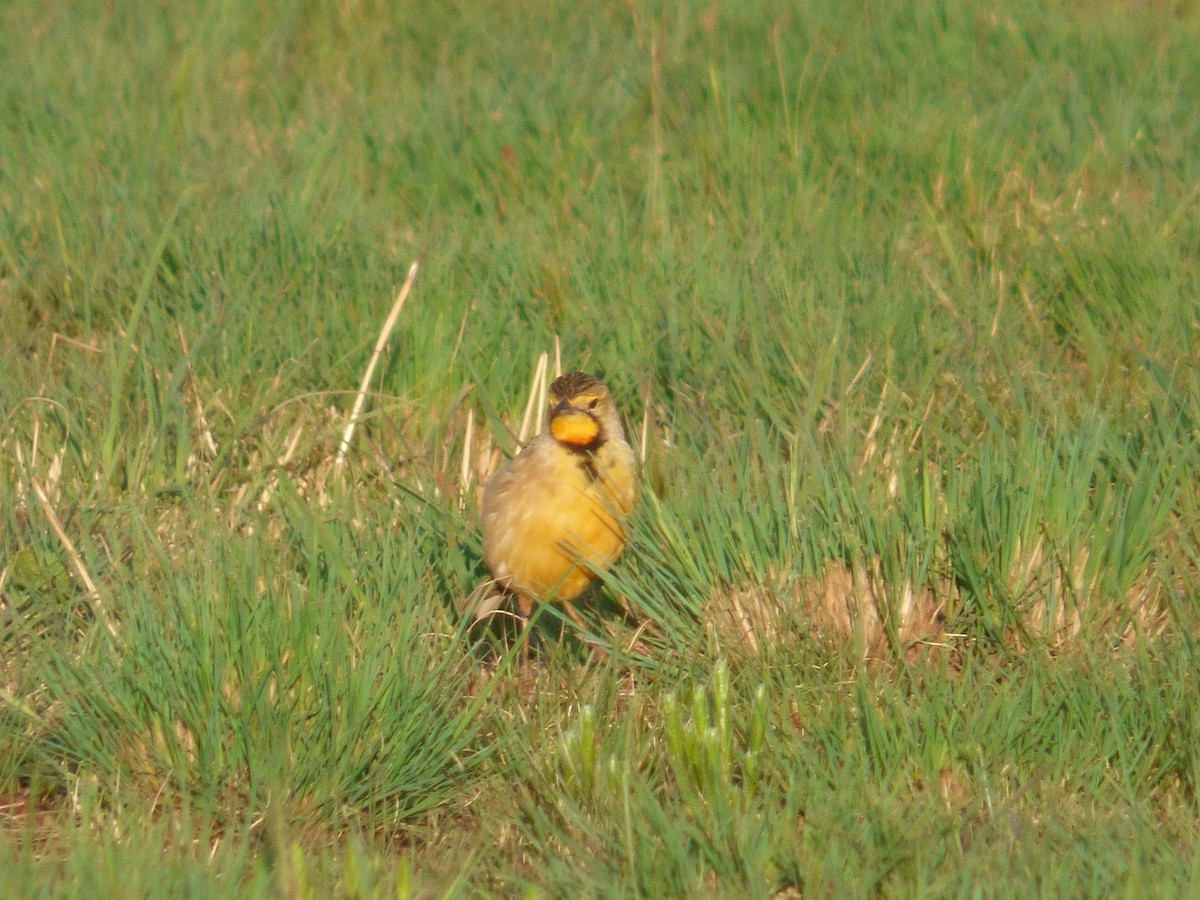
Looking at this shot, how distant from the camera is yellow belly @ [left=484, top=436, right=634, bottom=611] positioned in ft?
13.8

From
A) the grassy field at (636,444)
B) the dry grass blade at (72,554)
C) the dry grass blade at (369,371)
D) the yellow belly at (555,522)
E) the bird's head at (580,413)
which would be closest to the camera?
the grassy field at (636,444)

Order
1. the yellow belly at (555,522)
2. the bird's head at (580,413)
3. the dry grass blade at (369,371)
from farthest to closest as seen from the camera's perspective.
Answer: the dry grass blade at (369,371) → the bird's head at (580,413) → the yellow belly at (555,522)

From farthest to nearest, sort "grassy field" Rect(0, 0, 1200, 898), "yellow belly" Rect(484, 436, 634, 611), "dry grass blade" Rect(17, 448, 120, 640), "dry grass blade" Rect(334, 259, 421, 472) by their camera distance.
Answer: "dry grass blade" Rect(334, 259, 421, 472), "yellow belly" Rect(484, 436, 634, 611), "dry grass blade" Rect(17, 448, 120, 640), "grassy field" Rect(0, 0, 1200, 898)

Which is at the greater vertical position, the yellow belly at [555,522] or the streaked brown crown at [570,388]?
the streaked brown crown at [570,388]

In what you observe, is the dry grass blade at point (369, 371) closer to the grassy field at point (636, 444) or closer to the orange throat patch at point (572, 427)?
the grassy field at point (636, 444)

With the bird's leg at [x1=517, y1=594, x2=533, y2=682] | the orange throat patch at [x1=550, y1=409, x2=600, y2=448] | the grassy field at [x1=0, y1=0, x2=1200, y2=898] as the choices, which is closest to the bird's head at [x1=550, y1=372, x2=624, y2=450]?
the orange throat patch at [x1=550, y1=409, x2=600, y2=448]

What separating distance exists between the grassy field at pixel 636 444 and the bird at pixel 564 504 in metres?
0.09

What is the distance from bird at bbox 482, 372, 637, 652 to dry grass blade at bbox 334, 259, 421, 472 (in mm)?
615

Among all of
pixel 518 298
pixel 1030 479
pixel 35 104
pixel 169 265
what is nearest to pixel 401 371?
pixel 518 298

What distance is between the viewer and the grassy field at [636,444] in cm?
354

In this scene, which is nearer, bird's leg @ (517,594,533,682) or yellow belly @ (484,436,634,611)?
yellow belly @ (484,436,634,611)

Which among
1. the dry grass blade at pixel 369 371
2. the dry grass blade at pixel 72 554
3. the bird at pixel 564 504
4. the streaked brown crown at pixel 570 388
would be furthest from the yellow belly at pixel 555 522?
the dry grass blade at pixel 72 554

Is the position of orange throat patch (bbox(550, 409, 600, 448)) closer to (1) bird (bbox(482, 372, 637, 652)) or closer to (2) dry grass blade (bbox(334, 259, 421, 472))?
(1) bird (bbox(482, 372, 637, 652))

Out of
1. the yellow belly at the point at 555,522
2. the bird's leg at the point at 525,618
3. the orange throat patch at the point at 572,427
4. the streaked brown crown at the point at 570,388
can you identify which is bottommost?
the bird's leg at the point at 525,618
